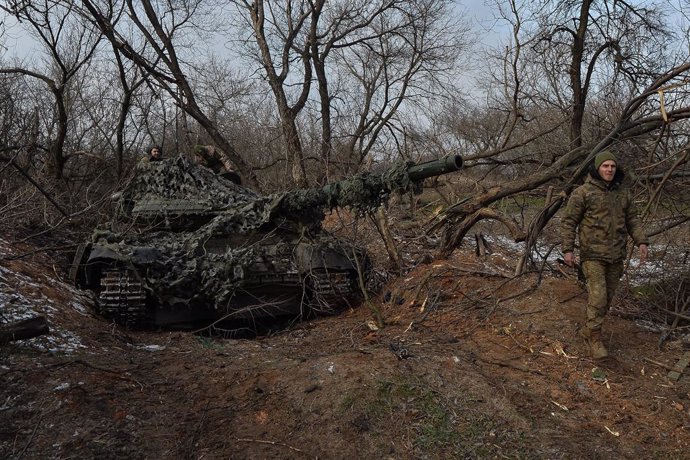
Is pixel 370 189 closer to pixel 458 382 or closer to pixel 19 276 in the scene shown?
pixel 458 382

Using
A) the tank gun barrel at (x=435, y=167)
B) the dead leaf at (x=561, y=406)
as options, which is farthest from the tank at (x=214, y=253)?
the dead leaf at (x=561, y=406)

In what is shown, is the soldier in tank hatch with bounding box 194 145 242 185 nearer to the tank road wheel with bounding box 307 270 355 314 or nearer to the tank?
the tank

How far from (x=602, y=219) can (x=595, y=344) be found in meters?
1.04

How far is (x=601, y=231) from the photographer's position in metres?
5.04

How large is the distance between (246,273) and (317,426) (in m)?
3.31

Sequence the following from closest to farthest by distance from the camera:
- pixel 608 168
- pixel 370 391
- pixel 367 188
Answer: pixel 370 391
pixel 608 168
pixel 367 188

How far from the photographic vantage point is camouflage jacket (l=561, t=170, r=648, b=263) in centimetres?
502

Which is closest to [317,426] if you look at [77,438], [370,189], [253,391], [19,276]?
[253,391]

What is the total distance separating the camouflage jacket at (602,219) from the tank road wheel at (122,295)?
179 inches

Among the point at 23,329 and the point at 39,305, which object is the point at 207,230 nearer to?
the point at 39,305

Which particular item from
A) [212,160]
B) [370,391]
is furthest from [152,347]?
[212,160]

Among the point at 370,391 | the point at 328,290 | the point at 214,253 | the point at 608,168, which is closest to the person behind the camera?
the point at 370,391

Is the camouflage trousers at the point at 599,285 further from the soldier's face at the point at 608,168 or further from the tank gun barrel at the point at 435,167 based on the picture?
the tank gun barrel at the point at 435,167

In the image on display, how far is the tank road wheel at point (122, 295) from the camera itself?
6781mm
